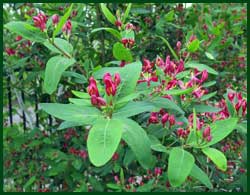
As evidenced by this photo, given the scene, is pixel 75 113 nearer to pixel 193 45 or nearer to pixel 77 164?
pixel 193 45

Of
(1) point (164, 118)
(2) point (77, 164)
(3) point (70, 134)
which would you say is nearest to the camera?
(1) point (164, 118)

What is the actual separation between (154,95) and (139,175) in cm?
102

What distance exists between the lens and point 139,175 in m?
2.34

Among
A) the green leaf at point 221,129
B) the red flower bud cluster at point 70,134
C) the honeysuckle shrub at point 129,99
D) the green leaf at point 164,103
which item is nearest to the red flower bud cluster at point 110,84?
the honeysuckle shrub at point 129,99

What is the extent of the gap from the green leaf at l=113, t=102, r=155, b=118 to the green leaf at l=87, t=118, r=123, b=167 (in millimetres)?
67

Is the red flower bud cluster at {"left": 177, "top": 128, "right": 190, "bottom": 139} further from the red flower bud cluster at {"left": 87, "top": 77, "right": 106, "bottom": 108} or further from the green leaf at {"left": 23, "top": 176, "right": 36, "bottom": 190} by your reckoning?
the green leaf at {"left": 23, "top": 176, "right": 36, "bottom": 190}

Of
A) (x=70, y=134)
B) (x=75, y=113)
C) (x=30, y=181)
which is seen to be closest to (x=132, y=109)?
(x=75, y=113)

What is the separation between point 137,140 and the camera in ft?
3.74

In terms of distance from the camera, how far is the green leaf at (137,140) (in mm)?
1137

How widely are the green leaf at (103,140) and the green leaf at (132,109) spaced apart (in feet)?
0.22

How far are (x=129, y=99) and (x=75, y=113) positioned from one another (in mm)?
149

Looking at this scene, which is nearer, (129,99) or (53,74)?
(129,99)

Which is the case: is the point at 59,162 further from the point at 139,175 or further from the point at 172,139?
the point at 172,139

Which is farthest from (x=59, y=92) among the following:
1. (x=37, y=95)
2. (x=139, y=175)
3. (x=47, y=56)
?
(x=139, y=175)
